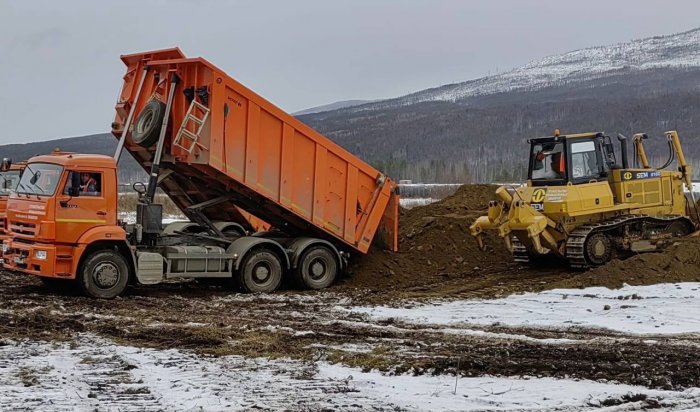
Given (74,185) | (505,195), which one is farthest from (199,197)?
(505,195)

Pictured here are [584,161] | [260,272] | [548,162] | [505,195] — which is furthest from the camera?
[548,162]

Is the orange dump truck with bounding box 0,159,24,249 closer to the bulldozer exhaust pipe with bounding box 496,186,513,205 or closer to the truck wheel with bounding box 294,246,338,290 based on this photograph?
the truck wheel with bounding box 294,246,338,290

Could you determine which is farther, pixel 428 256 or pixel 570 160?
pixel 428 256

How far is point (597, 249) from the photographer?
16.2 meters

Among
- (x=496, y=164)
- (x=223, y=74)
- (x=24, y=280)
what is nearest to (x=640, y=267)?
(x=223, y=74)

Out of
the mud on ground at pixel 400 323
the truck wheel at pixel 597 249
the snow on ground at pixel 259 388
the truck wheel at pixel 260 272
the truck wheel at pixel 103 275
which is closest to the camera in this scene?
the snow on ground at pixel 259 388

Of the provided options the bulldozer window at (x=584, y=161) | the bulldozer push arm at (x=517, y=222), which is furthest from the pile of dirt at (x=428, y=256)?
the bulldozer window at (x=584, y=161)

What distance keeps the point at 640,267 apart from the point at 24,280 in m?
11.4

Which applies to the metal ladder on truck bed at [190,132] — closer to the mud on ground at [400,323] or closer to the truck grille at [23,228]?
the mud on ground at [400,323]

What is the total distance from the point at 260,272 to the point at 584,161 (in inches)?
258

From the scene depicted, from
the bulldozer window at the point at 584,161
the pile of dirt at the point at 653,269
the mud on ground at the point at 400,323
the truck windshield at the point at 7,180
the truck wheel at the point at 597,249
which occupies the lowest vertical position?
the mud on ground at the point at 400,323

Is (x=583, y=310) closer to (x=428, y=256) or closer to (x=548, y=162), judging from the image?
(x=548, y=162)

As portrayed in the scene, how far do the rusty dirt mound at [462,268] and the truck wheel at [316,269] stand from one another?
0.43m

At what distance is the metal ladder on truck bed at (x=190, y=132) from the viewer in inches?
570
